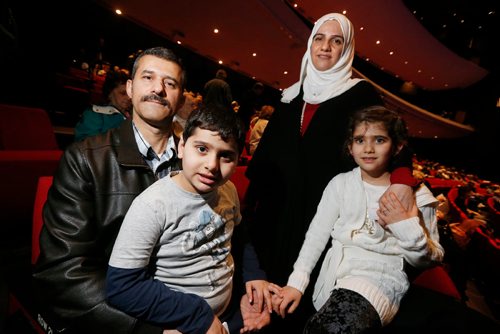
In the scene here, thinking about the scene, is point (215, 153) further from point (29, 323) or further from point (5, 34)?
point (29, 323)

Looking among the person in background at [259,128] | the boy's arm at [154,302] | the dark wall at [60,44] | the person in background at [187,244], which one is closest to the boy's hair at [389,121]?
the person in background at [187,244]

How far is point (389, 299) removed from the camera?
1.23 meters

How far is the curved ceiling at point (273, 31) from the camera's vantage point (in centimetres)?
625

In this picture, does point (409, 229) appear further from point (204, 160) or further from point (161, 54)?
point (161, 54)

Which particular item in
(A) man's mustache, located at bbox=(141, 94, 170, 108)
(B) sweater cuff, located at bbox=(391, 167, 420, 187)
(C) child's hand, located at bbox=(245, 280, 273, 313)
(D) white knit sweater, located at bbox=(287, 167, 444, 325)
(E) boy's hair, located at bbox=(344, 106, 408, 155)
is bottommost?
(C) child's hand, located at bbox=(245, 280, 273, 313)

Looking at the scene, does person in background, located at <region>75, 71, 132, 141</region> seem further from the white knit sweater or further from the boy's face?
the white knit sweater

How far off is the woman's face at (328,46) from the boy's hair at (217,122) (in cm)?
83

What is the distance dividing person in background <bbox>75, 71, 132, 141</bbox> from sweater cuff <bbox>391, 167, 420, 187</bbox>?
2.01m

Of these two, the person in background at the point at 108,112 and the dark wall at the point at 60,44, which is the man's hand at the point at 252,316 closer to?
the person in background at the point at 108,112

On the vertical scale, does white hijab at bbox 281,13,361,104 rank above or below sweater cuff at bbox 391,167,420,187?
above

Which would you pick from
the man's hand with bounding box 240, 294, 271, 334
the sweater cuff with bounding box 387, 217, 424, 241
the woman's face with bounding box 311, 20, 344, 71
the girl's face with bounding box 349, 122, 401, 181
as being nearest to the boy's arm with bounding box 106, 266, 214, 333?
the man's hand with bounding box 240, 294, 271, 334

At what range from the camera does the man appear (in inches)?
39.4

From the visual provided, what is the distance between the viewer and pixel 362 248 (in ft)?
4.47

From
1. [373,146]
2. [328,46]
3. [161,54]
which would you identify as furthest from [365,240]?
[161,54]
